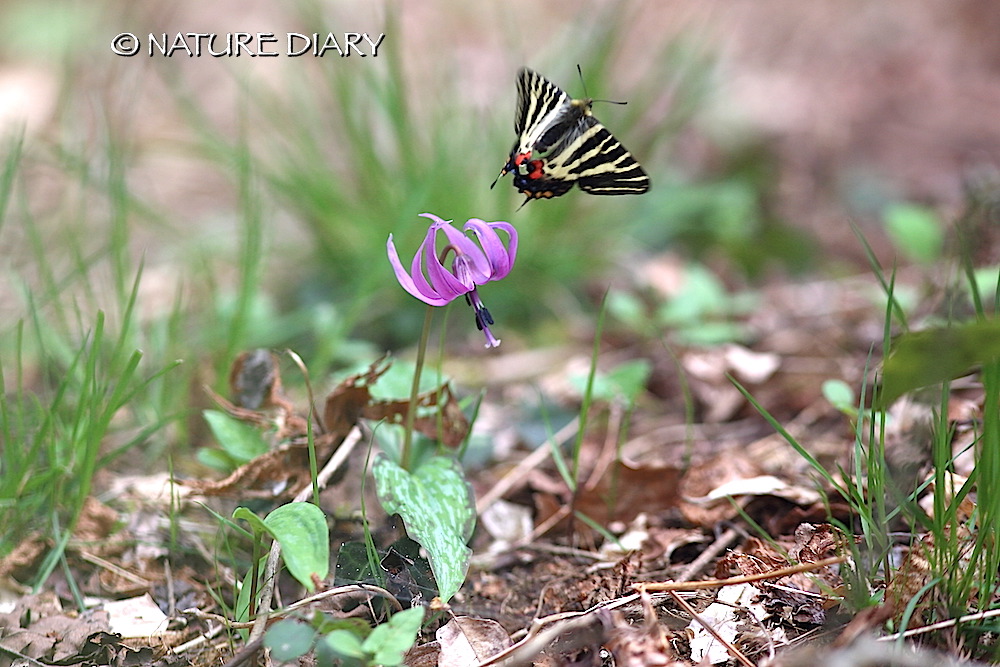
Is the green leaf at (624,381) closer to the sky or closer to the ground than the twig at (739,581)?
closer to the sky

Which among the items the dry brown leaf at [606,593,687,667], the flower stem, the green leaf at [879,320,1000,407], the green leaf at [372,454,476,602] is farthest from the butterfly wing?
the dry brown leaf at [606,593,687,667]

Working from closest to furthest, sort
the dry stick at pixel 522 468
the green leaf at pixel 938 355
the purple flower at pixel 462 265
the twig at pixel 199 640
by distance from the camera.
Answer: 1. the green leaf at pixel 938 355
2. the purple flower at pixel 462 265
3. the twig at pixel 199 640
4. the dry stick at pixel 522 468

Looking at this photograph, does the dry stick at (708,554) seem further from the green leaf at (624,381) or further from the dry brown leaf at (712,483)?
the green leaf at (624,381)

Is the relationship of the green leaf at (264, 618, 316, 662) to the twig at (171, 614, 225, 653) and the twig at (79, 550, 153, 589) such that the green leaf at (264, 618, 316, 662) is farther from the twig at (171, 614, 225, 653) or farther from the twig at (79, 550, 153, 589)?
the twig at (79, 550, 153, 589)

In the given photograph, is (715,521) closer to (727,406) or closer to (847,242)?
(727,406)

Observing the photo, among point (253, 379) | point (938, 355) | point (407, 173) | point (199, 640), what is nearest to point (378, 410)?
point (253, 379)

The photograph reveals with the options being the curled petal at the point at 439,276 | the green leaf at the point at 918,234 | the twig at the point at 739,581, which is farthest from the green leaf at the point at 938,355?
the green leaf at the point at 918,234

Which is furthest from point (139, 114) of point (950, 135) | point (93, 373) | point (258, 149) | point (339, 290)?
Result: point (950, 135)
